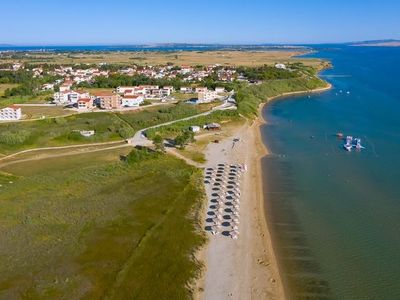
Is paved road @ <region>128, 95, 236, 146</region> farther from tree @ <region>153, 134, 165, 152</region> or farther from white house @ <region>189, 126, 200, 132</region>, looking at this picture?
white house @ <region>189, 126, 200, 132</region>

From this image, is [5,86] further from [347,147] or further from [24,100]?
[347,147]

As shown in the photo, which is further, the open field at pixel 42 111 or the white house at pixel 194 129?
the open field at pixel 42 111

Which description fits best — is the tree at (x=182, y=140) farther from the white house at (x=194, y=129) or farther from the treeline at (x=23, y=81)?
the treeline at (x=23, y=81)

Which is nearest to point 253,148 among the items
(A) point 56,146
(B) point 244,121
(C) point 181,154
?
(C) point 181,154

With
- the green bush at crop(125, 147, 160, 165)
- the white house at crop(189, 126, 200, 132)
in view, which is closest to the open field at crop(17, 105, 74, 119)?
the white house at crop(189, 126, 200, 132)

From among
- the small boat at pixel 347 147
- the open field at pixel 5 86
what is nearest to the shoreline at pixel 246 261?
the small boat at pixel 347 147

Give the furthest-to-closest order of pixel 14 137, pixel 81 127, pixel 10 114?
pixel 10 114
pixel 81 127
pixel 14 137

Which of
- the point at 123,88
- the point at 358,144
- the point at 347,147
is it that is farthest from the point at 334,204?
the point at 123,88

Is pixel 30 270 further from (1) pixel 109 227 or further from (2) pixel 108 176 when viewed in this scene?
(2) pixel 108 176
